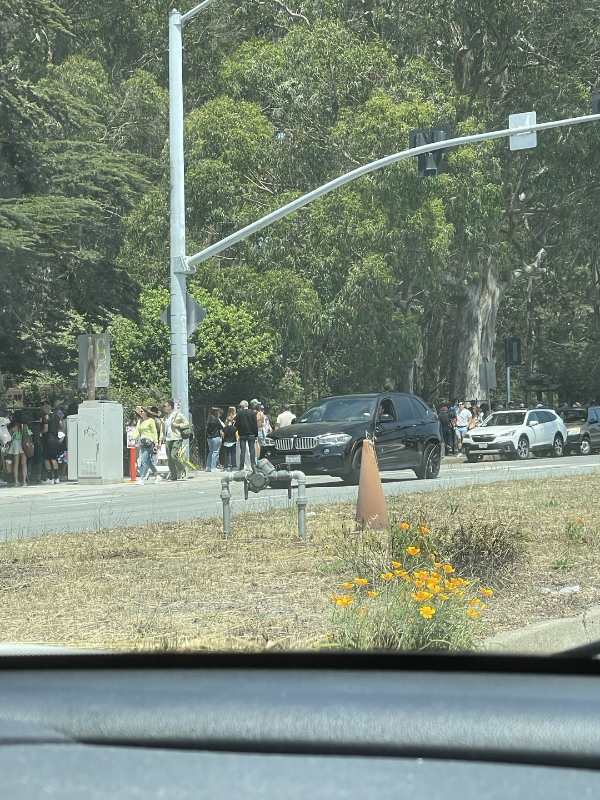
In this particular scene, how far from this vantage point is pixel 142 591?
856cm

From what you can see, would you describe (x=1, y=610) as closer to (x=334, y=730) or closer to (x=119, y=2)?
(x=334, y=730)

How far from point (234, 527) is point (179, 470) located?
1419cm

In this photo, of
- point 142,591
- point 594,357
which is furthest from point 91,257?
point 594,357

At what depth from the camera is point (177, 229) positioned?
26906 mm

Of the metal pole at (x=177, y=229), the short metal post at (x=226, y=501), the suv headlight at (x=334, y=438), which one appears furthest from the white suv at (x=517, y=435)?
the short metal post at (x=226, y=501)

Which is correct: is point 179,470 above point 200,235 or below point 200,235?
below

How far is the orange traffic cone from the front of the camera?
12.0m

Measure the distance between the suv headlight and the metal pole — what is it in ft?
18.7

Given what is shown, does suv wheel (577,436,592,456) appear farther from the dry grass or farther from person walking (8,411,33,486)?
the dry grass

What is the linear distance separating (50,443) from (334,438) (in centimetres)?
848

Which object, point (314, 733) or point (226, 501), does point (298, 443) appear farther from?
point (314, 733)

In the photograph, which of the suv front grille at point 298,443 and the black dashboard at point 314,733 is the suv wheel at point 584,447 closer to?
the suv front grille at point 298,443

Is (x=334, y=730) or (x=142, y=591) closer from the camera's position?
(x=334, y=730)

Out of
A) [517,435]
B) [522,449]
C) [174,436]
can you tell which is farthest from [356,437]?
[522,449]
